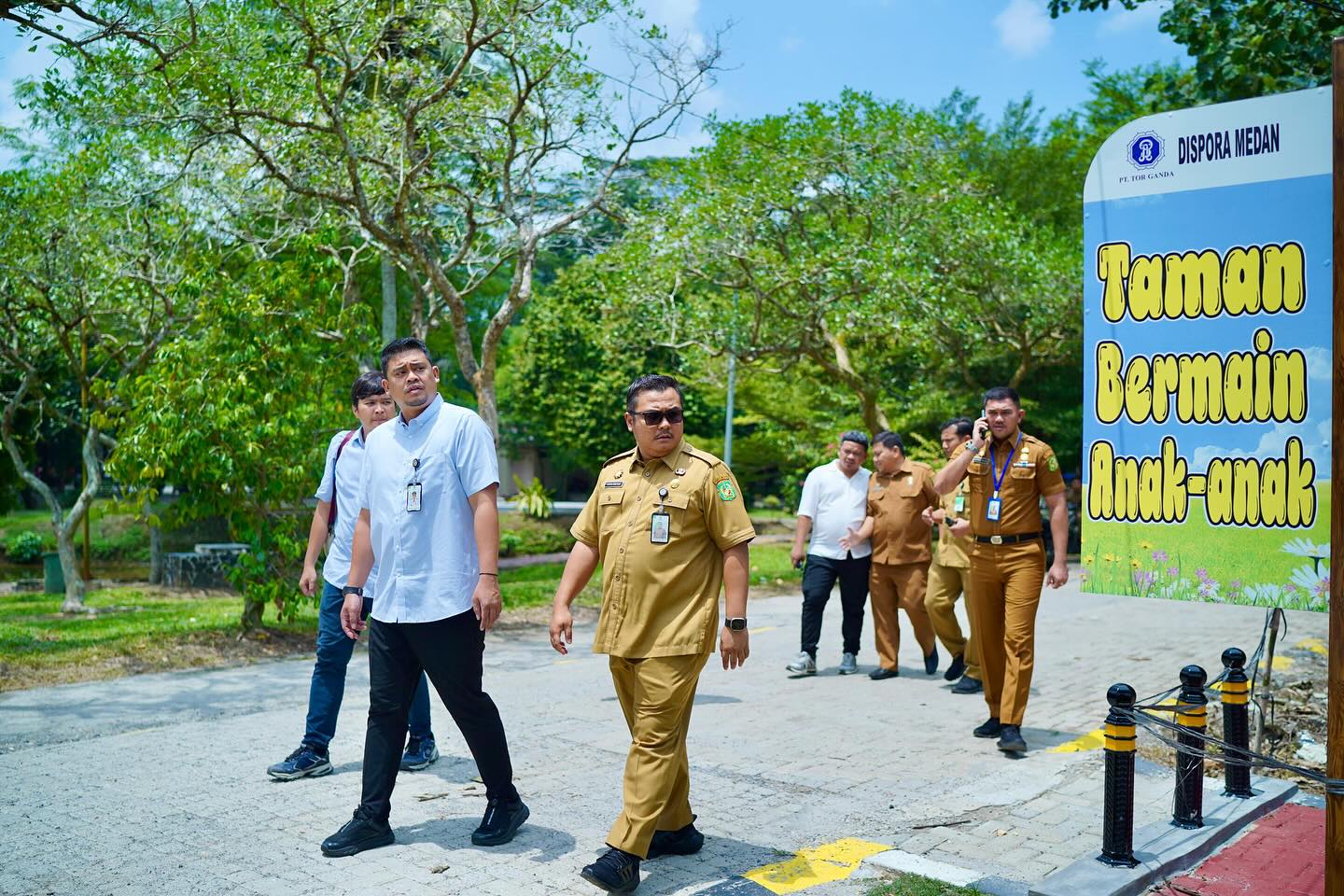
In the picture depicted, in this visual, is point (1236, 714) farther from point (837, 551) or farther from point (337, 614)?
point (337, 614)

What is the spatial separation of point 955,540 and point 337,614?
4934mm

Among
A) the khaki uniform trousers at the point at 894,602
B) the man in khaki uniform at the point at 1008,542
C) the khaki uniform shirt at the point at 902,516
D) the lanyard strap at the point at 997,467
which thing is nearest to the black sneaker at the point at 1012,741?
the man in khaki uniform at the point at 1008,542

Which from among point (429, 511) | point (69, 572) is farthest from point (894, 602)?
point (69, 572)

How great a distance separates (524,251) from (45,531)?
965 inches

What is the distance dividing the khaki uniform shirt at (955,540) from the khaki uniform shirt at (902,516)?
0.78 ft

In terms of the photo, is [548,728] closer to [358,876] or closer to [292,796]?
[292,796]

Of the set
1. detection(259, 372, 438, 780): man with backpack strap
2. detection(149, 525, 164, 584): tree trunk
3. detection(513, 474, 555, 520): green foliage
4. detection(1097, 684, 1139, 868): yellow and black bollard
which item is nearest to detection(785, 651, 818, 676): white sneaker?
detection(259, 372, 438, 780): man with backpack strap

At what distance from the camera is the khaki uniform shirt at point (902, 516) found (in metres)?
9.71

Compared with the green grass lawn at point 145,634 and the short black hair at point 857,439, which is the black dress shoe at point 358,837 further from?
the short black hair at point 857,439

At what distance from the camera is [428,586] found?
200 inches

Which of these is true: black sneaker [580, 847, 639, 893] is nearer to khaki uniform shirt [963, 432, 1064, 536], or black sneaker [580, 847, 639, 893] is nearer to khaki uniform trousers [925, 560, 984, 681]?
khaki uniform shirt [963, 432, 1064, 536]

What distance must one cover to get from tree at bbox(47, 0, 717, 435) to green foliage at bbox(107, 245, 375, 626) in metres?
1.45

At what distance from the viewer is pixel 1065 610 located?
14422mm

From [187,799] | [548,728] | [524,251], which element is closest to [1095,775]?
[548,728]
